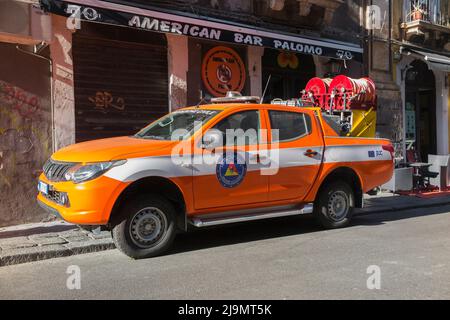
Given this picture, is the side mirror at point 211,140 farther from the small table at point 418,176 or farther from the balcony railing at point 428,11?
the balcony railing at point 428,11

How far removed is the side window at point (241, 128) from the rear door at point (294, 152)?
0.27m

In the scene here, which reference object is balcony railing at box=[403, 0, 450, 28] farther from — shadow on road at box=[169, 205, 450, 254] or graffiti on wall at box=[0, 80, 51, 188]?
graffiti on wall at box=[0, 80, 51, 188]

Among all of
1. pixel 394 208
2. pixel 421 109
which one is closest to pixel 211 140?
pixel 394 208

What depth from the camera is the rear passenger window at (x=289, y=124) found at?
6977 millimetres

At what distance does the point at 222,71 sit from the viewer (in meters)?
11.4

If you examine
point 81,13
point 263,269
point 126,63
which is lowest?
point 263,269

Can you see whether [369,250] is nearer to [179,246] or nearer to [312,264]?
[312,264]

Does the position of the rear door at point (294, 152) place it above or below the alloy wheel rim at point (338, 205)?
above

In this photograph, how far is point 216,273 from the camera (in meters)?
5.31

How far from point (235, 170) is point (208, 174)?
1.37 feet

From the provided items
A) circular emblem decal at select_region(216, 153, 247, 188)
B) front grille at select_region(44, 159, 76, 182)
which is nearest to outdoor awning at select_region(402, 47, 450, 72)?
circular emblem decal at select_region(216, 153, 247, 188)

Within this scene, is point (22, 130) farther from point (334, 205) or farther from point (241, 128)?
point (334, 205)

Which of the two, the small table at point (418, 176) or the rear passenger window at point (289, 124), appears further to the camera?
the small table at point (418, 176)

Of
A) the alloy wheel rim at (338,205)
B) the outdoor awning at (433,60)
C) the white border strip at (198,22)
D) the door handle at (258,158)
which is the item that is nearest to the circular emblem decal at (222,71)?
the white border strip at (198,22)
